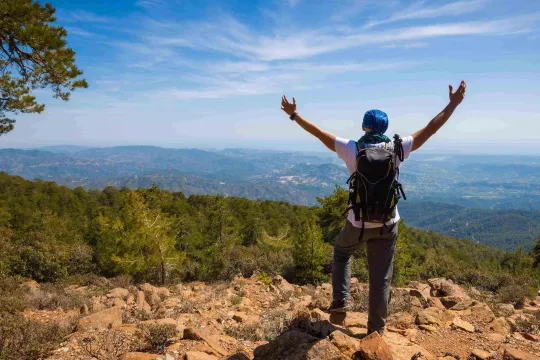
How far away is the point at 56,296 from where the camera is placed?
7664mm

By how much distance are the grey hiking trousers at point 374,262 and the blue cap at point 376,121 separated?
41.8 inches

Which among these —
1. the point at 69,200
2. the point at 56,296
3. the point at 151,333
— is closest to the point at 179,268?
the point at 56,296

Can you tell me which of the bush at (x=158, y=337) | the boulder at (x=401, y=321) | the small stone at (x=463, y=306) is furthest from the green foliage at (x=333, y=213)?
the bush at (x=158, y=337)

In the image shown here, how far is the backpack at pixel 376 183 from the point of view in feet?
9.62

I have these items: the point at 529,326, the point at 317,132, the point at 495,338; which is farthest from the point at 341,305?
the point at 529,326

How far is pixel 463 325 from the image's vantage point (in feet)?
14.8

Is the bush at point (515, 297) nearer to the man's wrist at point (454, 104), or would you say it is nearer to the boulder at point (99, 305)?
the man's wrist at point (454, 104)

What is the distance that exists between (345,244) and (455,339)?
2.35m

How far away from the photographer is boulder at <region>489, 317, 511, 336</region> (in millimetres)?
4555

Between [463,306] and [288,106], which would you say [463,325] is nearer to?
[463,306]

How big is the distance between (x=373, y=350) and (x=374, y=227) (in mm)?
1223

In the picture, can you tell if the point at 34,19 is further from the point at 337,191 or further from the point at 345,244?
the point at 337,191

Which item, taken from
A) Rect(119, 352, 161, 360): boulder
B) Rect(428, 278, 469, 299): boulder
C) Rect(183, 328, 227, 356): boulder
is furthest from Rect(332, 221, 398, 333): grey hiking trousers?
Rect(428, 278, 469, 299): boulder

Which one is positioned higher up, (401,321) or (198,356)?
(198,356)
